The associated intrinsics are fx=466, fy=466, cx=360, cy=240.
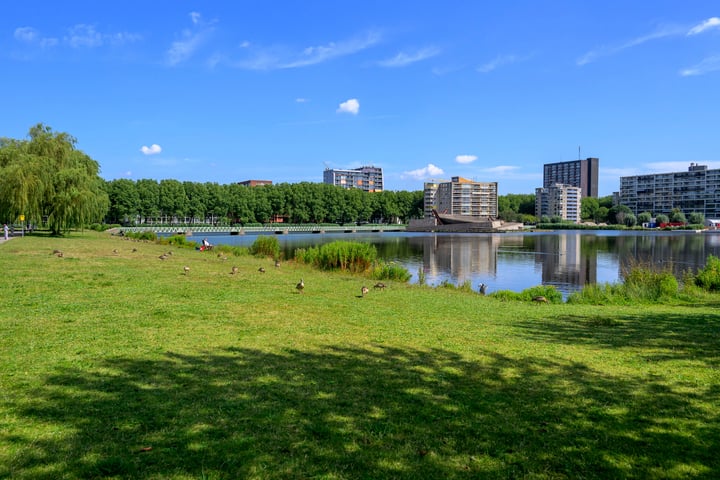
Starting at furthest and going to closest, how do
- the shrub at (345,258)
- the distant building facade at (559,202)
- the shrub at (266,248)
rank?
the distant building facade at (559,202) → the shrub at (266,248) → the shrub at (345,258)

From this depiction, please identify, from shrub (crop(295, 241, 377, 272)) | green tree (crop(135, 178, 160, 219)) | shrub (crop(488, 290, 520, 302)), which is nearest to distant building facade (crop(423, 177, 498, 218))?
green tree (crop(135, 178, 160, 219))

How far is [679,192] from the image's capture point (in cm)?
18312

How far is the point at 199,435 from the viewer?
405 cm

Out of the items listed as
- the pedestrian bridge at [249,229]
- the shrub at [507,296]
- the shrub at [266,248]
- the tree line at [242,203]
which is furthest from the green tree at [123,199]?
the shrub at [507,296]

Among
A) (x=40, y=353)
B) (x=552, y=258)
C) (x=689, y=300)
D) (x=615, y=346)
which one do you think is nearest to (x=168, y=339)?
(x=40, y=353)

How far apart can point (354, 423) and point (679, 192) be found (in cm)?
21942

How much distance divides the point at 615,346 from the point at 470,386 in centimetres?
388

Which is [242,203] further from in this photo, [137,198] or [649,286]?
[649,286]

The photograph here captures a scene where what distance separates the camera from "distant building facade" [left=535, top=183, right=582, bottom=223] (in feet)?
612

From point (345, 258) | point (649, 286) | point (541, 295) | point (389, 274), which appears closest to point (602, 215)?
point (649, 286)

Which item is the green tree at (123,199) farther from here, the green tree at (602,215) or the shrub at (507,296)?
the green tree at (602,215)

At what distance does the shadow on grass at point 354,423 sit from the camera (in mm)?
3629

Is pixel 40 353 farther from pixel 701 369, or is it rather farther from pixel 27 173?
pixel 27 173

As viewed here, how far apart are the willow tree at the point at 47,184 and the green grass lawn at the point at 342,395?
30711 millimetres
